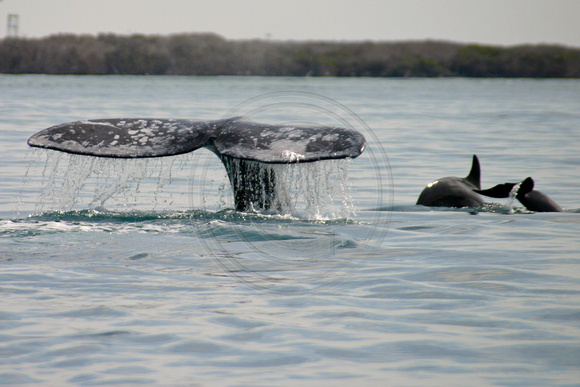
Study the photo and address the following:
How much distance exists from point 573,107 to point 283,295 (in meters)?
38.1

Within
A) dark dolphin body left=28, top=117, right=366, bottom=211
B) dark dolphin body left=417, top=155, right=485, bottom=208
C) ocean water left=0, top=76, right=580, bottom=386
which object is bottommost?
ocean water left=0, top=76, right=580, bottom=386

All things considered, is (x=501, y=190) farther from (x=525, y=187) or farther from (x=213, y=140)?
(x=213, y=140)

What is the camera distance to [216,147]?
6.79m

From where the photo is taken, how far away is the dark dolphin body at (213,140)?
6191 millimetres

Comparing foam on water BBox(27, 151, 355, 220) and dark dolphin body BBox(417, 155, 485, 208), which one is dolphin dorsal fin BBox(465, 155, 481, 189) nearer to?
dark dolphin body BBox(417, 155, 485, 208)

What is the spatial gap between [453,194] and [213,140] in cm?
426

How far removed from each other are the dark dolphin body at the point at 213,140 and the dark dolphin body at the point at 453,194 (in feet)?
11.1

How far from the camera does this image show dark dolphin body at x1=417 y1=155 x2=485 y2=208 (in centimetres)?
1012

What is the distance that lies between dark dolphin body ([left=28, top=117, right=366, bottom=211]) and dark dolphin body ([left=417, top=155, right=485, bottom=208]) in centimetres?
338

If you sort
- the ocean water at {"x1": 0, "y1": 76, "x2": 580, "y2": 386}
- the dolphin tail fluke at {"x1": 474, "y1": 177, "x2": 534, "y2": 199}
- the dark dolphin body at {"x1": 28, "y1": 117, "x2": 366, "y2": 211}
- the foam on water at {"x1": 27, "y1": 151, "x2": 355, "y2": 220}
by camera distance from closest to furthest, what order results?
1. the ocean water at {"x1": 0, "y1": 76, "x2": 580, "y2": 386}
2. the dark dolphin body at {"x1": 28, "y1": 117, "x2": 366, "y2": 211}
3. the foam on water at {"x1": 27, "y1": 151, "x2": 355, "y2": 220}
4. the dolphin tail fluke at {"x1": 474, "y1": 177, "x2": 534, "y2": 199}

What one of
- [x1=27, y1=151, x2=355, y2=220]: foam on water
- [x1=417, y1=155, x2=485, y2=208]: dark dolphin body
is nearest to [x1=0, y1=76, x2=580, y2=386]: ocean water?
[x1=27, y1=151, x2=355, y2=220]: foam on water

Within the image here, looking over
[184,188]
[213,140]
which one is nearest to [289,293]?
[213,140]

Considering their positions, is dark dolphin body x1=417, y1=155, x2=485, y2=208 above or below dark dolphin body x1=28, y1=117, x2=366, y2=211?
below

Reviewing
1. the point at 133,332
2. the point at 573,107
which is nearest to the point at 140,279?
the point at 133,332
